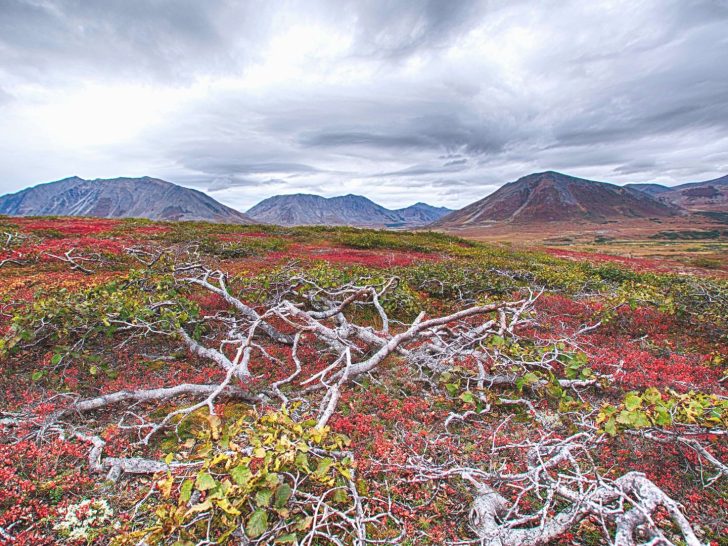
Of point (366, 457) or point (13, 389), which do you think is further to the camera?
point (13, 389)

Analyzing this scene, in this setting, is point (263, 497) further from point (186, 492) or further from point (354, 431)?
point (354, 431)

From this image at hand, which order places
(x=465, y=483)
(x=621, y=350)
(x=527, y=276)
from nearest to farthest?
(x=465, y=483), (x=621, y=350), (x=527, y=276)

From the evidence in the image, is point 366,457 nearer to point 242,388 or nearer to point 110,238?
point 242,388

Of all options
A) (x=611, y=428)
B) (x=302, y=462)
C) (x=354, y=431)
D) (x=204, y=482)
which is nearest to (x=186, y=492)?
(x=204, y=482)

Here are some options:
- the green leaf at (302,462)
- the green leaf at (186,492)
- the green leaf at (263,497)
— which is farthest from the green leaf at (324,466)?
the green leaf at (186,492)

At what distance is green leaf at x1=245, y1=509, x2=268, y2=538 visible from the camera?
259 cm

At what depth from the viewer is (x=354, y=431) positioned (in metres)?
4.58

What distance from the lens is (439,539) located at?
308 centimetres

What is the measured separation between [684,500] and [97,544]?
224 inches

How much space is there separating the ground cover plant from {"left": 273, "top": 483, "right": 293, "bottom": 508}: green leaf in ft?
0.05

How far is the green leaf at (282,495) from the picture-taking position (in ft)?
9.33

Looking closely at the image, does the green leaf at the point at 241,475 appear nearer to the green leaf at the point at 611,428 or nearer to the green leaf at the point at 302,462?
the green leaf at the point at 302,462

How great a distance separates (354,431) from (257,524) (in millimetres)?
2057

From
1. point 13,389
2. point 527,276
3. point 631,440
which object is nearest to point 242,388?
point 13,389
